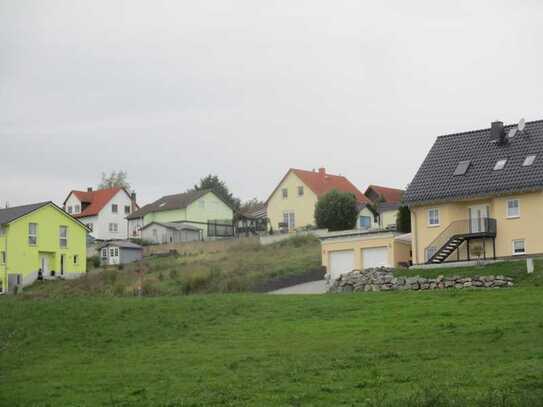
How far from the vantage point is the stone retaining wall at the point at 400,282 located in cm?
3612

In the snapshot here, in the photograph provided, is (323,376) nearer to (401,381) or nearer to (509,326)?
(401,381)

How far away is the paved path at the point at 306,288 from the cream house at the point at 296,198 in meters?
36.8

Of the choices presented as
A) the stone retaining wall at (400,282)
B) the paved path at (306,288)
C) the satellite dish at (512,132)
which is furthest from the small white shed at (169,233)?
the stone retaining wall at (400,282)

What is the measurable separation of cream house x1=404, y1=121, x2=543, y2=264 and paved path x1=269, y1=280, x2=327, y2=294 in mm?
5072

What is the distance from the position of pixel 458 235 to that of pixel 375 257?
17.1 ft

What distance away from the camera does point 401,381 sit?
1694 centimetres

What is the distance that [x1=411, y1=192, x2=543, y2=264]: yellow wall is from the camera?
42688 mm

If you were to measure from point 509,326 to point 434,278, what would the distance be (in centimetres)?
1572

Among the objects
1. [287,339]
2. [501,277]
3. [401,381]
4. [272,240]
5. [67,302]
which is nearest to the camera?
[401,381]

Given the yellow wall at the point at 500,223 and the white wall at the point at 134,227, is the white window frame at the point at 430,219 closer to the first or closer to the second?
the yellow wall at the point at 500,223

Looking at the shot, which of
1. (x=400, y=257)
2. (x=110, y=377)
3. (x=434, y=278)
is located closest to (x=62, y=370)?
(x=110, y=377)

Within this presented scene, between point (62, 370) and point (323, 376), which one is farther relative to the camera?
point (62, 370)

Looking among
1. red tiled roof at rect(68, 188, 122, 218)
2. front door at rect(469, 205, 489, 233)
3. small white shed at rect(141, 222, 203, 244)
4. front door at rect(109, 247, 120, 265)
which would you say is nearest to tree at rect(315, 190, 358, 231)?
front door at rect(109, 247, 120, 265)

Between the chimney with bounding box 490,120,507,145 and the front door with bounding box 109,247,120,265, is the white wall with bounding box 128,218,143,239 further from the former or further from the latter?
the chimney with bounding box 490,120,507,145
